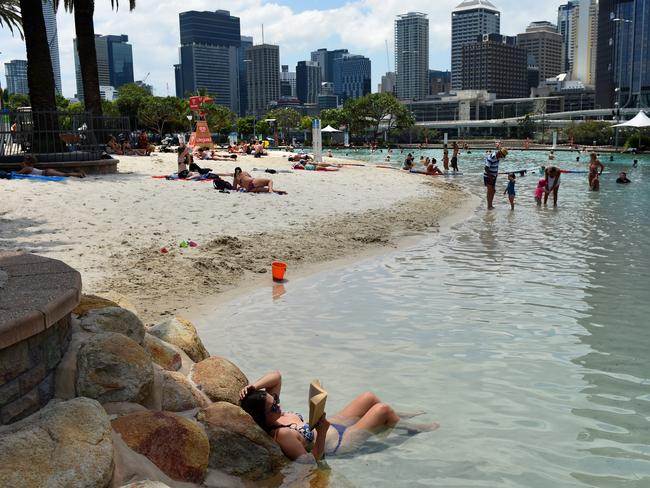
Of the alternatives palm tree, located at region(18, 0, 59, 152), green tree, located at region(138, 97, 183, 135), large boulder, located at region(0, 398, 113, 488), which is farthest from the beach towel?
green tree, located at region(138, 97, 183, 135)

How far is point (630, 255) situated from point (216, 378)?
32.1 feet

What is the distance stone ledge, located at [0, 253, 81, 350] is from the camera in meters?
3.35

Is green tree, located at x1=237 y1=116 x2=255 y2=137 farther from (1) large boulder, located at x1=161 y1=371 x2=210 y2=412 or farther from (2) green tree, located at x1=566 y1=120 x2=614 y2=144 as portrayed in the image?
(1) large boulder, located at x1=161 y1=371 x2=210 y2=412

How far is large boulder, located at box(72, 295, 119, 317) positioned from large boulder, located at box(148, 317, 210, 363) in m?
0.69

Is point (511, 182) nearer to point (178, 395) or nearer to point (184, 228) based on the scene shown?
point (184, 228)

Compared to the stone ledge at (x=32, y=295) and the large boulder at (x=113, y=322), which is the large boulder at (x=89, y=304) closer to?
the large boulder at (x=113, y=322)

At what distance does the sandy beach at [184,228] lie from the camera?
376 inches

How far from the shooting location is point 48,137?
19750 mm

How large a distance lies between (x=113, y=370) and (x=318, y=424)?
1.51 m

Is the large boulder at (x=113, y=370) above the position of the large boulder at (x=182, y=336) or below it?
above

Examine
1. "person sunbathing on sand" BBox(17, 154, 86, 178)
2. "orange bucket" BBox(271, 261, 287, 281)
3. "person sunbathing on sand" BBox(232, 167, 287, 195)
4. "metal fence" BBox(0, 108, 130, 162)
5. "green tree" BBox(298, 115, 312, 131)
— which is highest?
"green tree" BBox(298, 115, 312, 131)

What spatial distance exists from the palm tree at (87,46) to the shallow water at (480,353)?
17107 mm

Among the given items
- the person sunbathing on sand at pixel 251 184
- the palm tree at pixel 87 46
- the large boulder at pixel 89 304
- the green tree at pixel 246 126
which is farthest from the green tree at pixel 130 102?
the large boulder at pixel 89 304

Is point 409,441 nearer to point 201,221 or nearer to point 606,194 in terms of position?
point 201,221
